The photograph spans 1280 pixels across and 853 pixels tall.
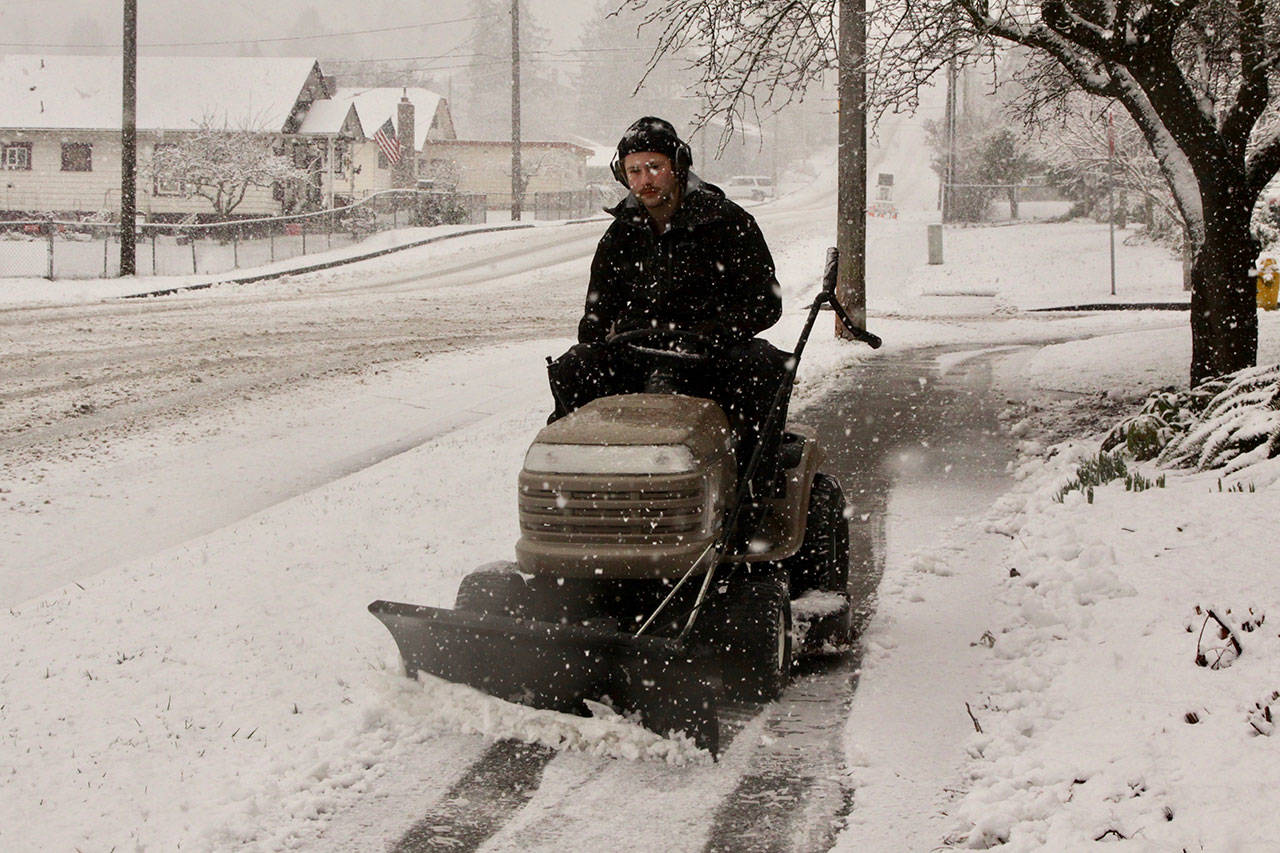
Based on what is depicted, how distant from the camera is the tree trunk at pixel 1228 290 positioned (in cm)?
930

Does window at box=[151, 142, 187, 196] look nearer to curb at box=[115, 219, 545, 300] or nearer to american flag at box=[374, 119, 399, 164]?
american flag at box=[374, 119, 399, 164]

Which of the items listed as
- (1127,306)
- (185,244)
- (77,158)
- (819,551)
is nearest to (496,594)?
(819,551)

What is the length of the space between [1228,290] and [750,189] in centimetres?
5853

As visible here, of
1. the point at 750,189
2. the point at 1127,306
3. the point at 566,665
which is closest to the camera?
the point at 566,665

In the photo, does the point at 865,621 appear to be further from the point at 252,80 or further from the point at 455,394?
the point at 252,80

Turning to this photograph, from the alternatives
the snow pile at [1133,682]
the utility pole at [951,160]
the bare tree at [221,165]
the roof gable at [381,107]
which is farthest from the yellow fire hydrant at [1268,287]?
the roof gable at [381,107]

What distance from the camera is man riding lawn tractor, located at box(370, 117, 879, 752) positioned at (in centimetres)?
419

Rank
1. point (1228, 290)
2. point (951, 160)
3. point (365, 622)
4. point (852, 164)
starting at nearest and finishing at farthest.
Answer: point (365, 622) < point (1228, 290) < point (852, 164) < point (951, 160)

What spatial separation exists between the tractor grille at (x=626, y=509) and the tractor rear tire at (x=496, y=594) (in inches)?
14.9

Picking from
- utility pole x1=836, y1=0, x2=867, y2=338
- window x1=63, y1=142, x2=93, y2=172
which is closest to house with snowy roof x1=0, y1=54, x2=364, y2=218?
window x1=63, y1=142, x2=93, y2=172

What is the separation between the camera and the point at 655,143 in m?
4.75

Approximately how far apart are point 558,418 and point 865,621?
70.8 inches

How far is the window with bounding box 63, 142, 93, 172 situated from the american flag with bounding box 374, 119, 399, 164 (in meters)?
11.8

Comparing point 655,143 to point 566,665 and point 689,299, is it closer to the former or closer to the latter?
point 689,299
